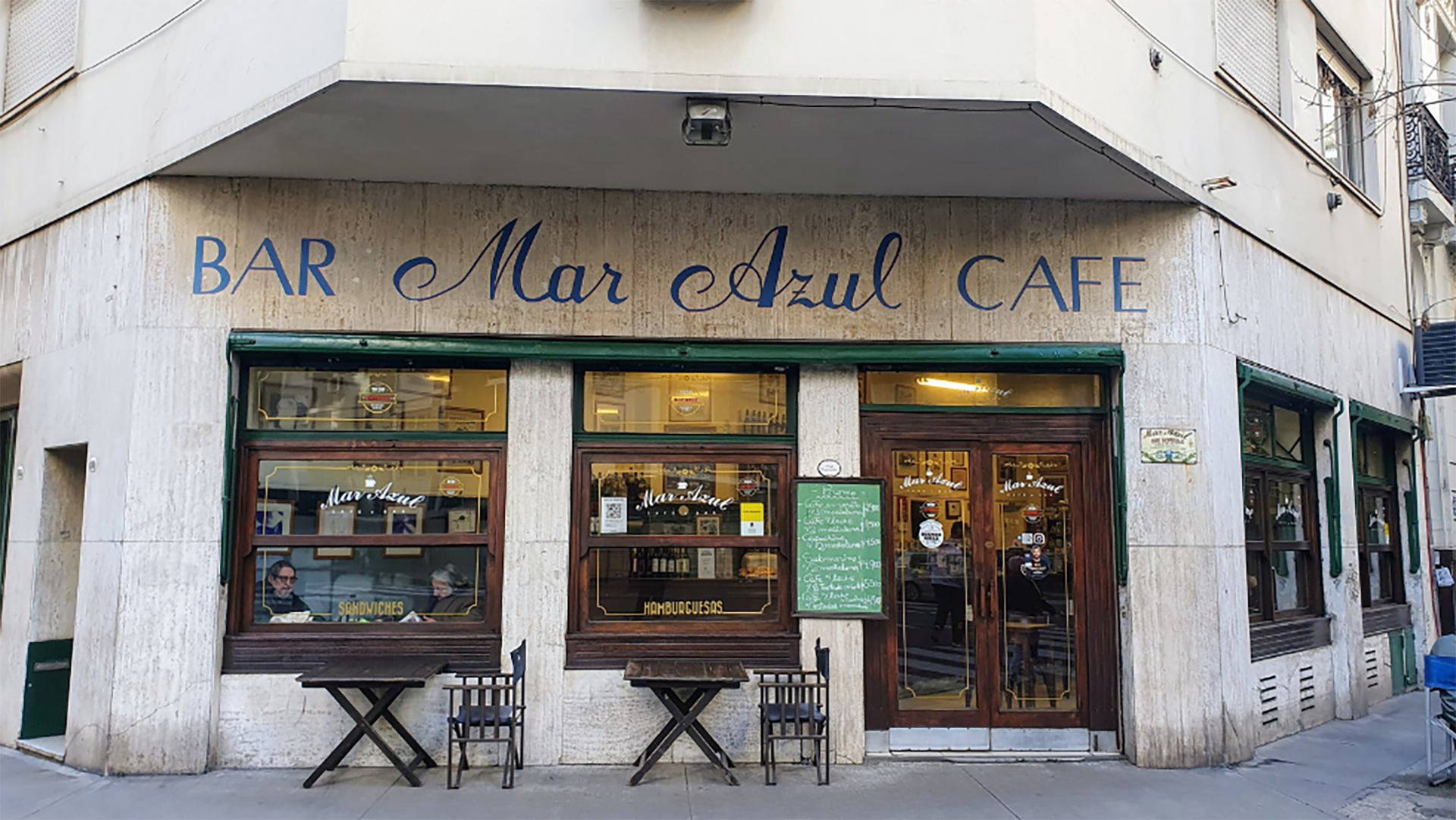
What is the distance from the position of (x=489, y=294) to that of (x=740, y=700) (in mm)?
3546

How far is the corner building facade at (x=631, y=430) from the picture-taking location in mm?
7082

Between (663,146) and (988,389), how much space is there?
126 inches

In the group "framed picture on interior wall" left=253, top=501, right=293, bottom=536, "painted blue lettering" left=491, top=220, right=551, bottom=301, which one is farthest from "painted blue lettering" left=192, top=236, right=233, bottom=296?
"painted blue lettering" left=491, top=220, right=551, bottom=301

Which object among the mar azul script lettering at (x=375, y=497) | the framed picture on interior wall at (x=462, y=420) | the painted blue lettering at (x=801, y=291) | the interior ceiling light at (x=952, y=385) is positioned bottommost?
the mar azul script lettering at (x=375, y=497)

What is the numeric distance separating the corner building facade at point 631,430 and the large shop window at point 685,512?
29 millimetres

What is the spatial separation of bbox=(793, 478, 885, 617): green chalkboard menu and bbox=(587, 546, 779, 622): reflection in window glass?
0.29 meters

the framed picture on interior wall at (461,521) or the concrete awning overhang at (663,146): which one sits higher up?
the concrete awning overhang at (663,146)

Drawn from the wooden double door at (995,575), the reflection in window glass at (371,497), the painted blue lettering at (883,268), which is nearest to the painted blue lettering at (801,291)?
the painted blue lettering at (883,268)

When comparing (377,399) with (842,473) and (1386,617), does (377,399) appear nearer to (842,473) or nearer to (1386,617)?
(842,473)

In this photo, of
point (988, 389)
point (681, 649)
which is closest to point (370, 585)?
point (681, 649)

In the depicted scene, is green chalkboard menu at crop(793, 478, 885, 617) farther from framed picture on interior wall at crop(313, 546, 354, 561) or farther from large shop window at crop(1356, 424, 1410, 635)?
large shop window at crop(1356, 424, 1410, 635)

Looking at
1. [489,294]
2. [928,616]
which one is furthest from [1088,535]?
[489,294]

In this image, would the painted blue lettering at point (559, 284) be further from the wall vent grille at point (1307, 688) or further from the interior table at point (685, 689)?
the wall vent grille at point (1307, 688)

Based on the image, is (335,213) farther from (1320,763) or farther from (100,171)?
(1320,763)
